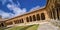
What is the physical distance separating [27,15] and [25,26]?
30 centimetres

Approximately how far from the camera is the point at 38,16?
525cm

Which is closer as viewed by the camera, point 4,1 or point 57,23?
point 57,23

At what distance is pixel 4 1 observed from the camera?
543 cm

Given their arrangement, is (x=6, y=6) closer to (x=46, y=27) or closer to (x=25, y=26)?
(x=25, y=26)

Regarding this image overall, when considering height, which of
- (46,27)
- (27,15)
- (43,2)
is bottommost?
(46,27)

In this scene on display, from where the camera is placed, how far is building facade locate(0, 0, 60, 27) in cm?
517

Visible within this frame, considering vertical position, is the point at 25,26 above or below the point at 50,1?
below

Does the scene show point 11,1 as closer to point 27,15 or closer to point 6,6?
point 6,6

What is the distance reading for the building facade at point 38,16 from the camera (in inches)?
204

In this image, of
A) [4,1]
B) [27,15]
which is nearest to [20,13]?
[27,15]

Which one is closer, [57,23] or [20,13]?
[57,23]

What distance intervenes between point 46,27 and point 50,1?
70 cm

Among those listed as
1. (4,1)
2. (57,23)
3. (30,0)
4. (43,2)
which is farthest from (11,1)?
(57,23)

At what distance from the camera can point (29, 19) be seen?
538cm
